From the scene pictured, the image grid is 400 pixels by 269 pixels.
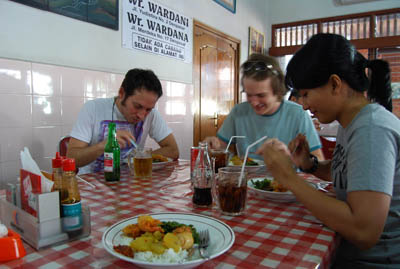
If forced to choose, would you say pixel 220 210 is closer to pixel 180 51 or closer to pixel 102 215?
pixel 102 215

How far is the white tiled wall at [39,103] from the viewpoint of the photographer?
1.89 meters

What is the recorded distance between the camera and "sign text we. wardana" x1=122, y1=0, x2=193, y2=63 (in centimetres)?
273

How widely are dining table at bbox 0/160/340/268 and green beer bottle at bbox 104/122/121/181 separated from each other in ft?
0.11

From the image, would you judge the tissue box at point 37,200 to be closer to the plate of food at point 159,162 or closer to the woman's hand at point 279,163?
the woman's hand at point 279,163

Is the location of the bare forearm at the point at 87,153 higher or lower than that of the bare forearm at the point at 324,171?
higher

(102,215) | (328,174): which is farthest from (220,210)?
(328,174)

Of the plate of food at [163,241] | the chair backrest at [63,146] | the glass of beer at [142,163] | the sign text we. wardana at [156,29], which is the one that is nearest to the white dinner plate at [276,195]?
the plate of food at [163,241]

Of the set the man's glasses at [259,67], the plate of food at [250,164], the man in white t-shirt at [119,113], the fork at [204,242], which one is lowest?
the fork at [204,242]

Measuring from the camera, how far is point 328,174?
1341 millimetres

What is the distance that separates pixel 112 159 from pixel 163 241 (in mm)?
716

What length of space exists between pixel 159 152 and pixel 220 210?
1.00 m

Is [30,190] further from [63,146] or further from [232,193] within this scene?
[63,146]

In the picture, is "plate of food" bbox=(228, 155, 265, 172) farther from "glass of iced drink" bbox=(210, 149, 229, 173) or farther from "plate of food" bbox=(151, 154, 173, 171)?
"plate of food" bbox=(151, 154, 173, 171)

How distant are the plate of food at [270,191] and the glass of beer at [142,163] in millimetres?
493
